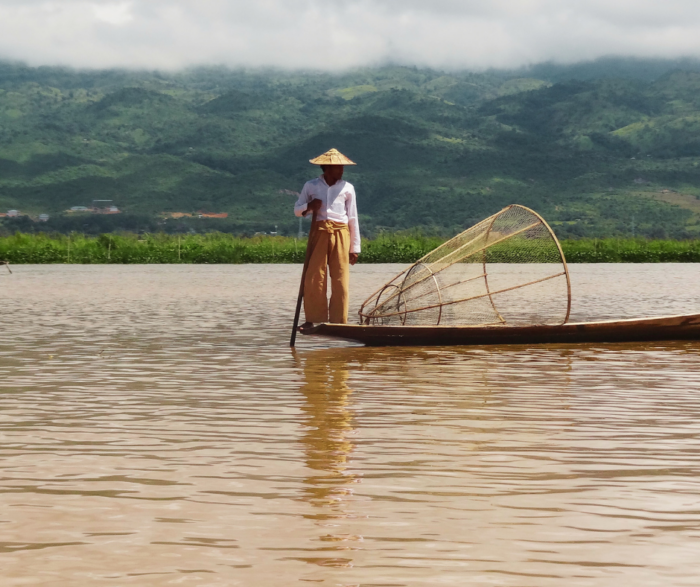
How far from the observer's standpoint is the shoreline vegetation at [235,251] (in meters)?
46.2

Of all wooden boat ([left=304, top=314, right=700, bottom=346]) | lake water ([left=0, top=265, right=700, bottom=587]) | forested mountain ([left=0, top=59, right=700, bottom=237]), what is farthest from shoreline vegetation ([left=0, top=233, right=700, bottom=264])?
forested mountain ([left=0, top=59, right=700, bottom=237])

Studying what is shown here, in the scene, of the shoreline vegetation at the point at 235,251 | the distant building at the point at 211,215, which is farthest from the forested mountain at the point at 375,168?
the shoreline vegetation at the point at 235,251

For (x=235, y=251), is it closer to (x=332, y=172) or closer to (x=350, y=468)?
(x=332, y=172)

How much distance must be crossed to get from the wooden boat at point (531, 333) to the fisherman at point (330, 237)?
1.15 feet

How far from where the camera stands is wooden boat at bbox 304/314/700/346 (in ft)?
36.4

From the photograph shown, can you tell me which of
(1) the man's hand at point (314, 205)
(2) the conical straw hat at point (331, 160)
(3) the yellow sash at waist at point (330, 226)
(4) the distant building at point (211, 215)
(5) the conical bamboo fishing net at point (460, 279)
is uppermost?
(4) the distant building at point (211, 215)

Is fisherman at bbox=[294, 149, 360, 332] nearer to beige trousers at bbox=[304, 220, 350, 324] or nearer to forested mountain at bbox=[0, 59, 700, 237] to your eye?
beige trousers at bbox=[304, 220, 350, 324]

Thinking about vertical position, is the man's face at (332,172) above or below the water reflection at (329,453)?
above

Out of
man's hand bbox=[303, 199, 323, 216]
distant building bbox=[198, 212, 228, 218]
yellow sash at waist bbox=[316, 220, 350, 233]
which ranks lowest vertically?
yellow sash at waist bbox=[316, 220, 350, 233]

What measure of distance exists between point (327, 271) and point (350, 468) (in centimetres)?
619

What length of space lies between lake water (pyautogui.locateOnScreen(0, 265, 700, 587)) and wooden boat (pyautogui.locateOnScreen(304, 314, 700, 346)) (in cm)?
49

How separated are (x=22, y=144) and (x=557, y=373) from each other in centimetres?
17198

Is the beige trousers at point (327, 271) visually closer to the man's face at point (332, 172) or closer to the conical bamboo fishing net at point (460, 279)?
the man's face at point (332, 172)

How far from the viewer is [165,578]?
359 centimetres
